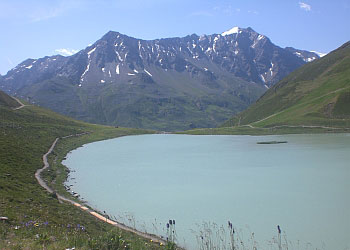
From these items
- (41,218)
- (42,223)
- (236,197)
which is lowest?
(236,197)

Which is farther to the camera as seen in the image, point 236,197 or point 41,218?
point 236,197

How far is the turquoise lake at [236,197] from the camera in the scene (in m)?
25.8

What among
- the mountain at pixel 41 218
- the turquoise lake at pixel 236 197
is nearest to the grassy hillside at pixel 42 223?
the mountain at pixel 41 218

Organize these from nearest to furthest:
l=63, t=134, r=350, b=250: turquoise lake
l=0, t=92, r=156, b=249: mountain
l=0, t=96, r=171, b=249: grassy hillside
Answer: l=0, t=96, r=171, b=249: grassy hillside < l=0, t=92, r=156, b=249: mountain < l=63, t=134, r=350, b=250: turquoise lake

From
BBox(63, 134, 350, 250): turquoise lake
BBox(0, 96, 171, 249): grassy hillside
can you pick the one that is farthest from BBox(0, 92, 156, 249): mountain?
BBox(63, 134, 350, 250): turquoise lake

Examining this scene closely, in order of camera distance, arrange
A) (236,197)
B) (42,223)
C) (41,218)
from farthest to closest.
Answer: (236,197) → (41,218) → (42,223)

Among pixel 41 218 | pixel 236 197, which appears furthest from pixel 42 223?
pixel 236 197

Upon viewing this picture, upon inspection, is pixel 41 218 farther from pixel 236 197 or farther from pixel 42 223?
pixel 236 197

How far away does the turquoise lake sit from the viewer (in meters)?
25.8

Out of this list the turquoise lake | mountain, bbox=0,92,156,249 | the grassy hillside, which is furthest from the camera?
the turquoise lake

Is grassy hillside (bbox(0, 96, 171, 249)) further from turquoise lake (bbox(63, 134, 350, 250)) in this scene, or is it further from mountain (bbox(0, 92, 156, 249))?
turquoise lake (bbox(63, 134, 350, 250))

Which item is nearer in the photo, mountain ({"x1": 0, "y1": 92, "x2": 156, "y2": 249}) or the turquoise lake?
mountain ({"x1": 0, "y1": 92, "x2": 156, "y2": 249})

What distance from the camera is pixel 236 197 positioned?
36.8 meters

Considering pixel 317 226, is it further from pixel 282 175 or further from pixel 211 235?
pixel 282 175
